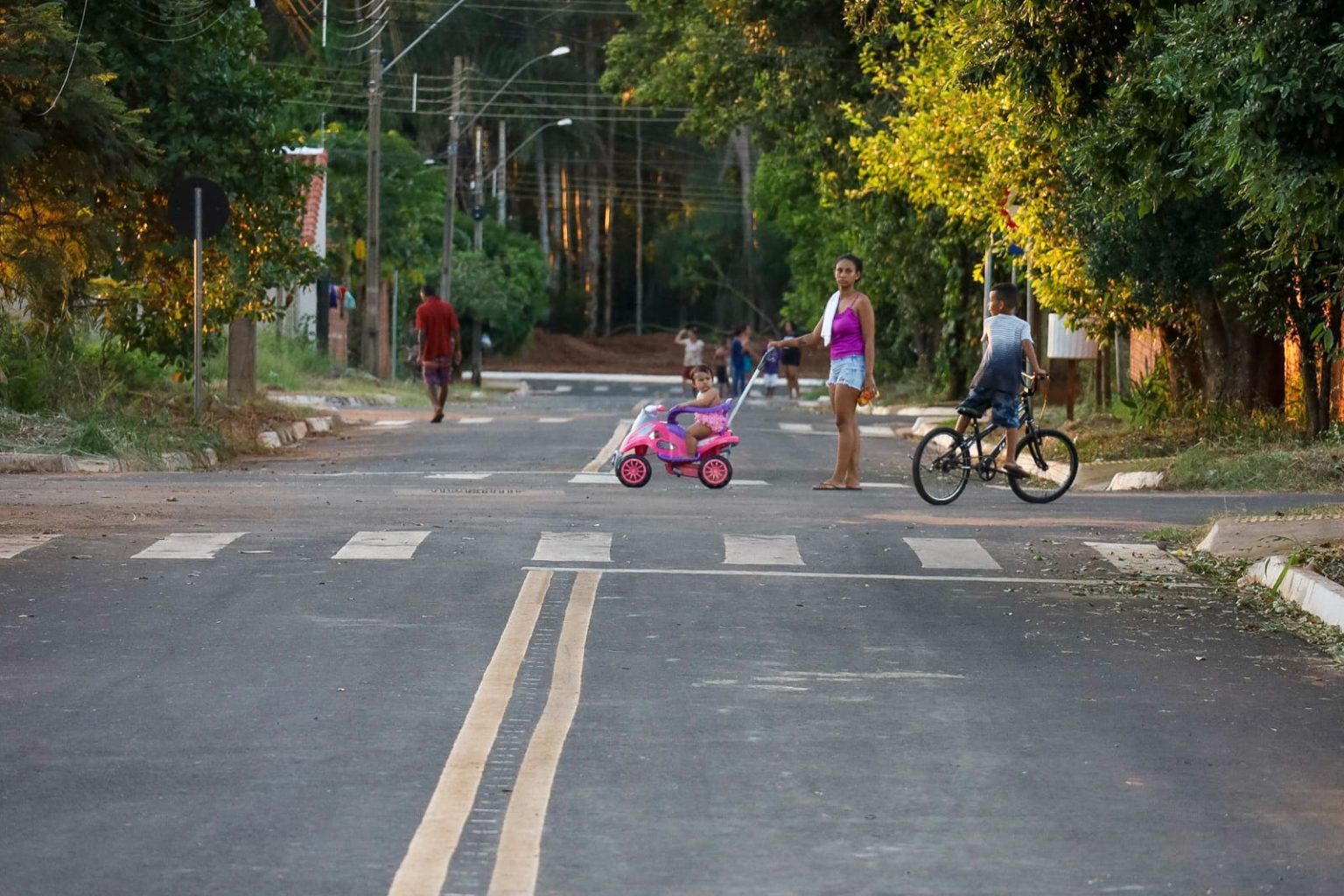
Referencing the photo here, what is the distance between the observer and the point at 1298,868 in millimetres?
6234

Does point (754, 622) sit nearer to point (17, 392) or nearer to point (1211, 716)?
point (1211, 716)

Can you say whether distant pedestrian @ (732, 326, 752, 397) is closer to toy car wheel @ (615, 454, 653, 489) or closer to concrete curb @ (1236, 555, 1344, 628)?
toy car wheel @ (615, 454, 653, 489)

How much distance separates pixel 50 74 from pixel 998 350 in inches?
359

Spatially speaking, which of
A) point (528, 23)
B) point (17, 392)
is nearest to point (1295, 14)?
point (17, 392)

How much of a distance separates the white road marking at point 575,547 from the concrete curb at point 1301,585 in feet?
12.5

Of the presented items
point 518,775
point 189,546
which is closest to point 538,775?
point 518,775

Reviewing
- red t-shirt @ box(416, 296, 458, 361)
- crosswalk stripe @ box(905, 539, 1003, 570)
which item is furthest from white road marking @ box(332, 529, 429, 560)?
red t-shirt @ box(416, 296, 458, 361)

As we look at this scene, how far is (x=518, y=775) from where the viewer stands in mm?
7238

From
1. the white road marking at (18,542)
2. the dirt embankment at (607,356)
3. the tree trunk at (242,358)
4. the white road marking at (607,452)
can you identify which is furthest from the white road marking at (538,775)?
the dirt embankment at (607,356)

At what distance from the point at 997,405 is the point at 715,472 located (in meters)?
2.51

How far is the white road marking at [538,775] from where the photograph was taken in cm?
606

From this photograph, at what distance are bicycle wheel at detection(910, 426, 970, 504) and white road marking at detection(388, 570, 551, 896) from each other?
7650 mm

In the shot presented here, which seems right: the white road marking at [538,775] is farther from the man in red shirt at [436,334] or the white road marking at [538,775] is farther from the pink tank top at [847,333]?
the man in red shirt at [436,334]

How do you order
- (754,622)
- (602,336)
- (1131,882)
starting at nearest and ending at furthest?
(1131,882) → (754,622) → (602,336)
